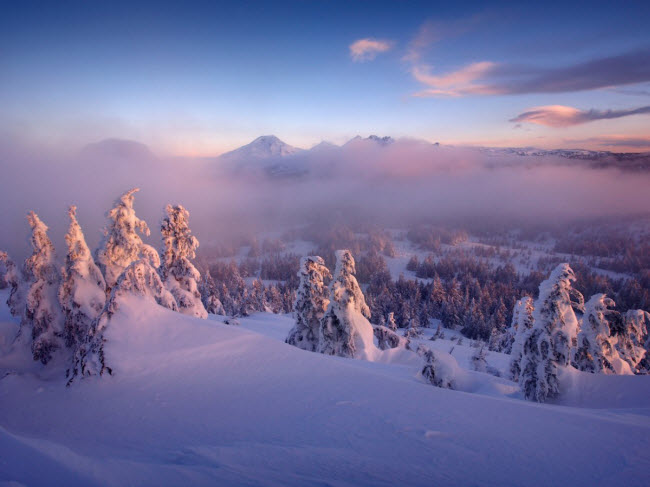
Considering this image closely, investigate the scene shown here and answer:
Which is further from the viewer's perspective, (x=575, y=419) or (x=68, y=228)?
(x=68, y=228)

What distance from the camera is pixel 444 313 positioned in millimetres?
79250

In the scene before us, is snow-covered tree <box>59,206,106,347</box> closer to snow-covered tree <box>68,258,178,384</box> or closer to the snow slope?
snow-covered tree <box>68,258,178,384</box>

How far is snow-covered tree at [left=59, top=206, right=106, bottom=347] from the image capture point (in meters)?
15.2

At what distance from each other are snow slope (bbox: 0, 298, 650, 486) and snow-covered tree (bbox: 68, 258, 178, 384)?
0.34 meters

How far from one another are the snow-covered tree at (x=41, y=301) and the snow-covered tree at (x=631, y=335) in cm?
3355

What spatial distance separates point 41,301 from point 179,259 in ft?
22.8

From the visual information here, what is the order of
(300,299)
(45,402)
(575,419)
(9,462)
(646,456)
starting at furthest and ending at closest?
1. (300,299)
2. (45,402)
3. (575,419)
4. (646,456)
5. (9,462)

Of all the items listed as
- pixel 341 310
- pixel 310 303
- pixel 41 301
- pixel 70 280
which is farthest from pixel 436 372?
pixel 41 301

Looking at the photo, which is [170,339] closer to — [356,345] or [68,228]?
[68,228]

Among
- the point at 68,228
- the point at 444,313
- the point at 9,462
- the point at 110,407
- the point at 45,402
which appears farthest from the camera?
the point at 444,313

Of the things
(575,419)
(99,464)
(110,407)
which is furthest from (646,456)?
(110,407)

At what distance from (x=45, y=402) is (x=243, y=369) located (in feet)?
20.5

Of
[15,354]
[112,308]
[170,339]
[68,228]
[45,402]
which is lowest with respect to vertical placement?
[15,354]

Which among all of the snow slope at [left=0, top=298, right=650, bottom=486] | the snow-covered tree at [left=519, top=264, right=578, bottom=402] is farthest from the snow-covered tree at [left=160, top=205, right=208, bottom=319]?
the snow-covered tree at [left=519, top=264, right=578, bottom=402]
